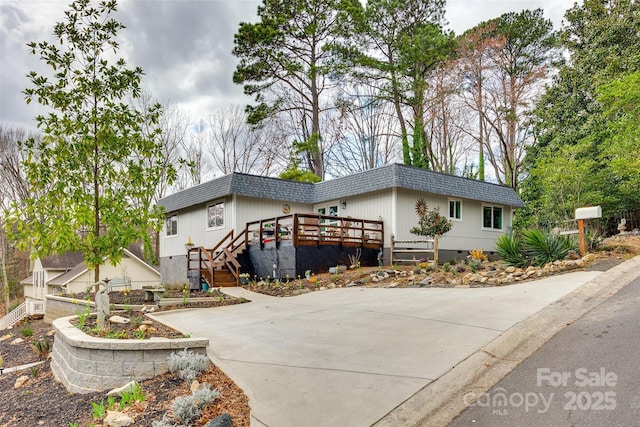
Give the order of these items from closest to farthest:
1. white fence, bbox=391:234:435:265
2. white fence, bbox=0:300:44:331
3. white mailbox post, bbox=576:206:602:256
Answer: white mailbox post, bbox=576:206:602:256, white fence, bbox=391:234:435:265, white fence, bbox=0:300:44:331

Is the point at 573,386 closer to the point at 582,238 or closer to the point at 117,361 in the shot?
the point at 117,361

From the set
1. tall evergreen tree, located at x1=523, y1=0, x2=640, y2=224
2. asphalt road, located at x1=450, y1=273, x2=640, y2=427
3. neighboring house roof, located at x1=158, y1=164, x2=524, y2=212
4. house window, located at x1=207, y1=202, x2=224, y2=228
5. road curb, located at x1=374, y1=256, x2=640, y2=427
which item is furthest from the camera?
tall evergreen tree, located at x1=523, y1=0, x2=640, y2=224

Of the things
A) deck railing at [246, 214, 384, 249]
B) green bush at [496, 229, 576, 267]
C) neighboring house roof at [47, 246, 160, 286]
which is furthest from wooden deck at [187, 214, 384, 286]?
neighboring house roof at [47, 246, 160, 286]

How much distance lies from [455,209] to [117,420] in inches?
627

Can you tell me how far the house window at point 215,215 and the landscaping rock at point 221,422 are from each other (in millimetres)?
13963

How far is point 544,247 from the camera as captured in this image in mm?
10312

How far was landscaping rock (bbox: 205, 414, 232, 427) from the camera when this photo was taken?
3.20 m

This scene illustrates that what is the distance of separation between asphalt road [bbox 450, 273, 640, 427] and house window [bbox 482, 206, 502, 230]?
14.0 m

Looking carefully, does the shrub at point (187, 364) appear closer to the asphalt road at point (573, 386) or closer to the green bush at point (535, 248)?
the asphalt road at point (573, 386)

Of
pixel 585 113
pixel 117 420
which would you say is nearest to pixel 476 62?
pixel 585 113

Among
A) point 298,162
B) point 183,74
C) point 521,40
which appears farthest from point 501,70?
point 183,74

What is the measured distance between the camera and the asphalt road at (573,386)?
312 cm

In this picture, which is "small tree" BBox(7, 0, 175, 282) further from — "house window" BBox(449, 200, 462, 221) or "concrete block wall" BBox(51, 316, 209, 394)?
"house window" BBox(449, 200, 462, 221)

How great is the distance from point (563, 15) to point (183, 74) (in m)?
20.7
